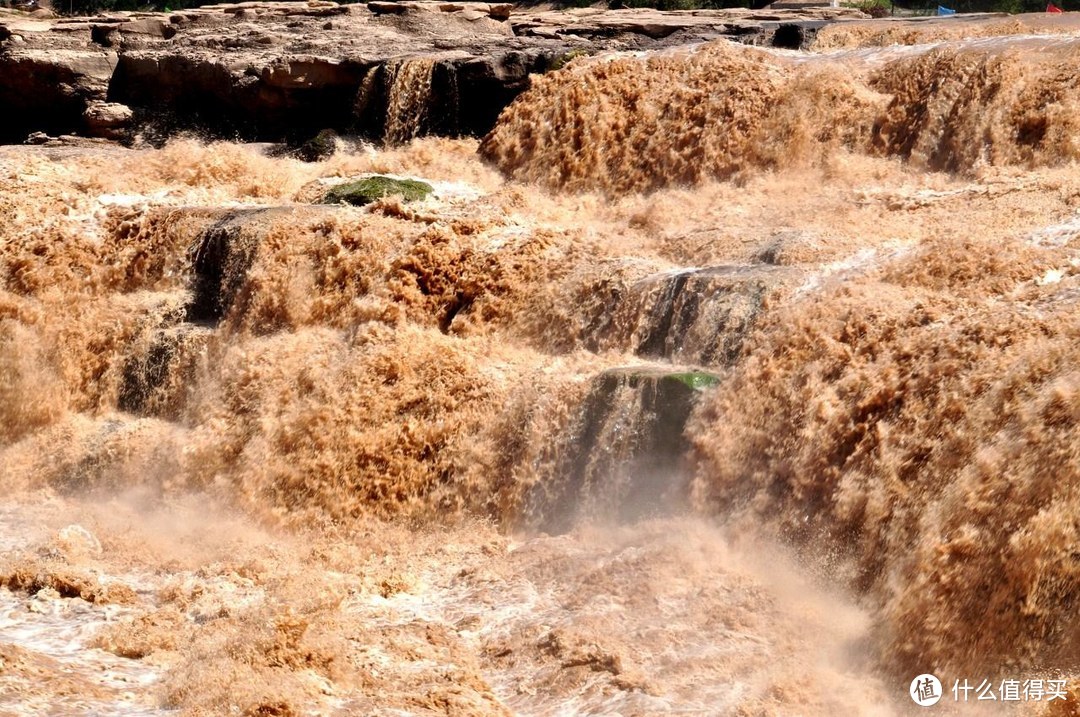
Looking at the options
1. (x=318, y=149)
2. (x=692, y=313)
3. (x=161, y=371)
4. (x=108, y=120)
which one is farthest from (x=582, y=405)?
(x=108, y=120)

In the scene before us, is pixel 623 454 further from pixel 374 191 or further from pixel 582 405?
pixel 374 191

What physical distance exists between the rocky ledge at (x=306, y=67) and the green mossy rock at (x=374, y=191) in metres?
2.33

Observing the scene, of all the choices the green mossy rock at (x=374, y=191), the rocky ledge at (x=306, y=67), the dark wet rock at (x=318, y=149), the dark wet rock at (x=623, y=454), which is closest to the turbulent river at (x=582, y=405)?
the dark wet rock at (x=623, y=454)

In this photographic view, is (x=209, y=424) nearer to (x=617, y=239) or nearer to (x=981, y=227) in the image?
(x=617, y=239)

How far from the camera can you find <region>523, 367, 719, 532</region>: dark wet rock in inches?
320

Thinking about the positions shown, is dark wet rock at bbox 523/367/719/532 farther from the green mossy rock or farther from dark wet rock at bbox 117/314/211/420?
the green mossy rock

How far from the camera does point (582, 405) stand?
8.52m

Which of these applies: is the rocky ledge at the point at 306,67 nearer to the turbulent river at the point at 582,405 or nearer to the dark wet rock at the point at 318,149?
the dark wet rock at the point at 318,149

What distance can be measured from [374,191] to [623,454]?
4.31m

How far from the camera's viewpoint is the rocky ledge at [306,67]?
14.2 meters

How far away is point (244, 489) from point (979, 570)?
16.7 feet

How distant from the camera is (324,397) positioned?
9.50m

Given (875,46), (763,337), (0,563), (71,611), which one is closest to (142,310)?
(0,563)

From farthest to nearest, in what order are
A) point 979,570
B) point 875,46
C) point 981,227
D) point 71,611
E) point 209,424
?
point 875,46 → point 209,424 → point 981,227 → point 71,611 → point 979,570
